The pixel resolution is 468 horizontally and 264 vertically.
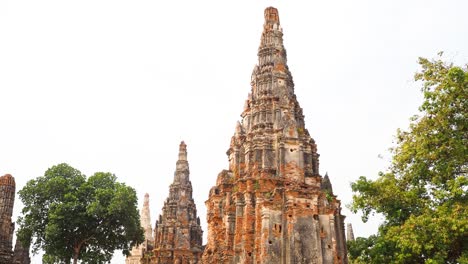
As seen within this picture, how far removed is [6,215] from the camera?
84.1 feet

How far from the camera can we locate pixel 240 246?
21.3 metres

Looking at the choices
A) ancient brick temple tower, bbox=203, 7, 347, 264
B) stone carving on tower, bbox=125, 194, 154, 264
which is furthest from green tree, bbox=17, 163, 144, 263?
stone carving on tower, bbox=125, 194, 154, 264

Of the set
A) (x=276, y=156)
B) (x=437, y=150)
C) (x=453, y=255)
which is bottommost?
(x=453, y=255)

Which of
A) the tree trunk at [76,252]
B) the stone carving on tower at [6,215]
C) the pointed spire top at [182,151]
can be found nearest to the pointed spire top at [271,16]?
the pointed spire top at [182,151]

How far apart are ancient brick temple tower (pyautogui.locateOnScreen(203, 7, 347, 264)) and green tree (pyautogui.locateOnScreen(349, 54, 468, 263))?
198 cm

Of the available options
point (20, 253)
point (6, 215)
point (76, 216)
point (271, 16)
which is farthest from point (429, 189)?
point (20, 253)

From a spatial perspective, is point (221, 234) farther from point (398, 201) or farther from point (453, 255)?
point (453, 255)

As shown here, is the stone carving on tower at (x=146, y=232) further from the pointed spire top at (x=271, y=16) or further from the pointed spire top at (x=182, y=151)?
the pointed spire top at (x=271, y=16)

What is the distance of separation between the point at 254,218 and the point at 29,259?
1712cm

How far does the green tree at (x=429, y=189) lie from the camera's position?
55.0 ft

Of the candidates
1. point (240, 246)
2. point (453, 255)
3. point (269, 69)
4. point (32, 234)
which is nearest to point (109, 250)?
point (32, 234)

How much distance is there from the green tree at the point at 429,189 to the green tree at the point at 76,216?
13.3 m

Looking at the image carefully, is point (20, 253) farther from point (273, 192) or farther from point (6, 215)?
point (273, 192)

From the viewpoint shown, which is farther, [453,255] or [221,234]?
[221,234]
